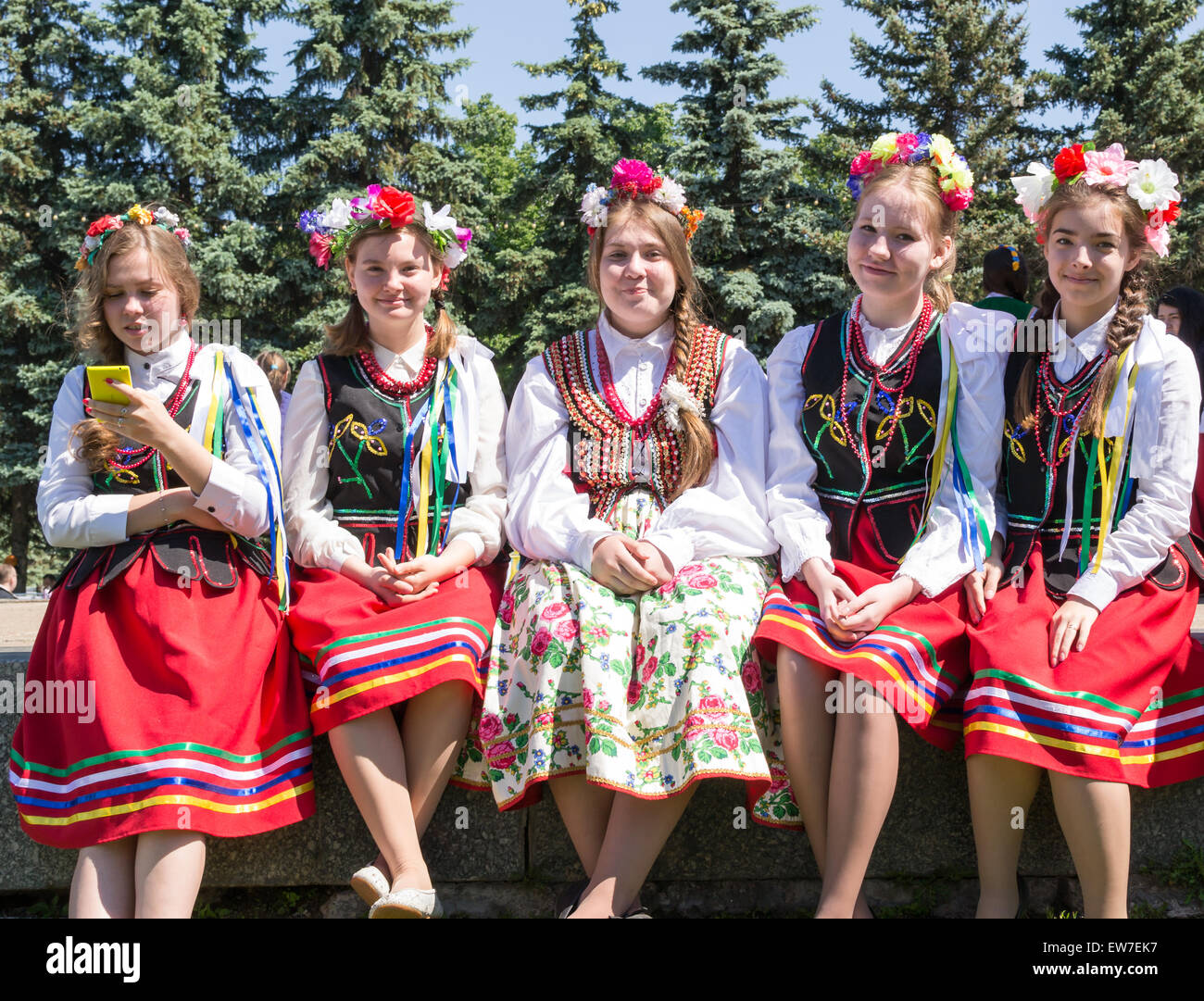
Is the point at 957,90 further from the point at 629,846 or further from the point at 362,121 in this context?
the point at 629,846

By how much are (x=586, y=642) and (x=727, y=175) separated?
1558 centimetres

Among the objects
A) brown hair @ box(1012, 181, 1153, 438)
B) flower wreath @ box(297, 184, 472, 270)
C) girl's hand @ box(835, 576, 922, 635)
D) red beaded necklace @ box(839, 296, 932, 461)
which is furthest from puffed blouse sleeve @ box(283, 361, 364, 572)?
brown hair @ box(1012, 181, 1153, 438)

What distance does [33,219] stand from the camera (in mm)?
19641

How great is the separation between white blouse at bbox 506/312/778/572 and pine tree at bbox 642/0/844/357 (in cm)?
1306

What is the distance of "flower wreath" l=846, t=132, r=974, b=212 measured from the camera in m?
3.43

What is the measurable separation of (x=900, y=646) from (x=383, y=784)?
1404mm

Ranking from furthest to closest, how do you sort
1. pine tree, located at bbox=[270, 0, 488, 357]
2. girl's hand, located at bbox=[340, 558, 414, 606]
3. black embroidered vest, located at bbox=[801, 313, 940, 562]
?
pine tree, located at bbox=[270, 0, 488, 357] < black embroidered vest, located at bbox=[801, 313, 940, 562] < girl's hand, located at bbox=[340, 558, 414, 606]

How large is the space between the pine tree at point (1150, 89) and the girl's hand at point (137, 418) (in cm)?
1722

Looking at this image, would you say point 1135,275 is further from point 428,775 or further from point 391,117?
point 391,117

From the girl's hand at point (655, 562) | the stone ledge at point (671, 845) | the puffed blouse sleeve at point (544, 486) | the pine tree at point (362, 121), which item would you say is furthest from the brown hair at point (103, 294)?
the pine tree at point (362, 121)

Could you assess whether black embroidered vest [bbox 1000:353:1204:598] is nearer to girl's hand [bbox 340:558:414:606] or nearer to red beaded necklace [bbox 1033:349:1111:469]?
red beaded necklace [bbox 1033:349:1111:469]

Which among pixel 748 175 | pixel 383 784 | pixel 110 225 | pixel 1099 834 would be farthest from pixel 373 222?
pixel 748 175

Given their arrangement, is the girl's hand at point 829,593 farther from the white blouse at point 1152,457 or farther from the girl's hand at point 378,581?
the girl's hand at point 378,581

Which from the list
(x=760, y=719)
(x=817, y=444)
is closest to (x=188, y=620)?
(x=760, y=719)
